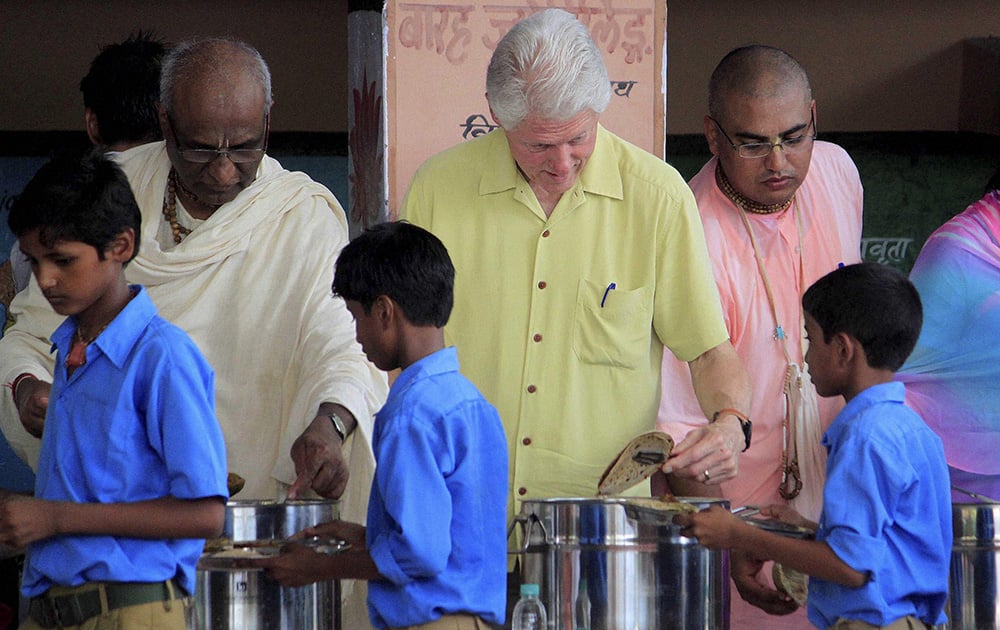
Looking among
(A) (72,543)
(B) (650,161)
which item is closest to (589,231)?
(B) (650,161)

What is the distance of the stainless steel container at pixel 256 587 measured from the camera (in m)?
2.95

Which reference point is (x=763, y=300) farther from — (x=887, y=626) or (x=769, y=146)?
(x=887, y=626)

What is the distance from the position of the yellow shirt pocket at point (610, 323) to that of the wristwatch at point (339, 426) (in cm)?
59

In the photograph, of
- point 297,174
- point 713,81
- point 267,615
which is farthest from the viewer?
point 713,81

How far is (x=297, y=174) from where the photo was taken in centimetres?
411

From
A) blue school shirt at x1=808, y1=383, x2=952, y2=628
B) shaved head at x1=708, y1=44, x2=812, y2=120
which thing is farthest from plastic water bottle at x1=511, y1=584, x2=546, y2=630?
shaved head at x1=708, y1=44, x2=812, y2=120

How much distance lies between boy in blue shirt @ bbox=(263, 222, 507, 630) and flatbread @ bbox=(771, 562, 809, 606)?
2.32 feet

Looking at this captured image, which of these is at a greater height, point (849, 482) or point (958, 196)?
point (958, 196)

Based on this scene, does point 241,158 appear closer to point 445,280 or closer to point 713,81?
point 445,280

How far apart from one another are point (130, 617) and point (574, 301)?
1.44m

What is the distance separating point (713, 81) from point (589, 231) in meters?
0.93

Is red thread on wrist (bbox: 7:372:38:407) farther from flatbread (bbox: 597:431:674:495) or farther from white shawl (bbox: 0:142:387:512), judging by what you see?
flatbread (bbox: 597:431:674:495)

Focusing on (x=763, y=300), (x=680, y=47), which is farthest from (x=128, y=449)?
(x=680, y=47)

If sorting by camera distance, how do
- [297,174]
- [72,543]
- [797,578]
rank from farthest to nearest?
[297,174] < [797,578] < [72,543]
